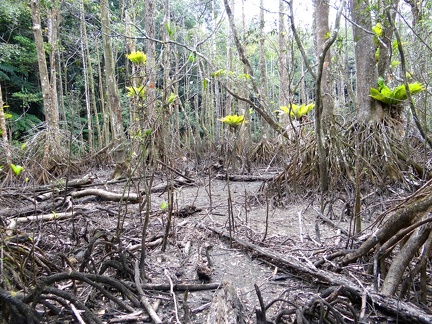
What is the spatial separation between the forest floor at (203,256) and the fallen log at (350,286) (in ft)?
0.11

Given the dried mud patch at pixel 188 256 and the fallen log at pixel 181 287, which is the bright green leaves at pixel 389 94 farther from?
the fallen log at pixel 181 287

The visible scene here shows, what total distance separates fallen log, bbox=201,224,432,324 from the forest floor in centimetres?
3

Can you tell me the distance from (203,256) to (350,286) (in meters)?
1.14

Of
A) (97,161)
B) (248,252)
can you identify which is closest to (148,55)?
(97,161)

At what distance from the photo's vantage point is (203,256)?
2.45m

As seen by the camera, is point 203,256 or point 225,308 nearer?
point 225,308

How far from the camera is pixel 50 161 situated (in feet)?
20.6

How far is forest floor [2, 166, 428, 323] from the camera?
1702mm

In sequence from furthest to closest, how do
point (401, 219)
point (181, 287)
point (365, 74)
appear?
point (365, 74) → point (181, 287) → point (401, 219)

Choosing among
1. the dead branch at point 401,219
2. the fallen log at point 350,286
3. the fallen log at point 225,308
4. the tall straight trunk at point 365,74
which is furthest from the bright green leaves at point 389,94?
the fallen log at point 225,308

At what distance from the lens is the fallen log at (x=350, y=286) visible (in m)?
1.34

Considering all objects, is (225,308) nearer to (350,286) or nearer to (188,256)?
(350,286)

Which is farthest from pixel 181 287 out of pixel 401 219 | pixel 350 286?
pixel 401 219

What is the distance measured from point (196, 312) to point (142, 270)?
486 millimetres
